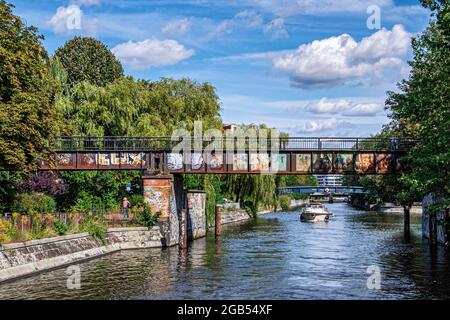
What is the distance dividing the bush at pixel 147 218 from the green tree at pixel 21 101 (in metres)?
11.1

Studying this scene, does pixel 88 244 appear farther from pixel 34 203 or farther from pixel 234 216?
pixel 234 216

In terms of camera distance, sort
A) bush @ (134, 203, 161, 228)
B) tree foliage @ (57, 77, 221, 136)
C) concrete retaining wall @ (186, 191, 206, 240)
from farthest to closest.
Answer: tree foliage @ (57, 77, 221, 136) < concrete retaining wall @ (186, 191, 206, 240) < bush @ (134, 203, 161, 228)

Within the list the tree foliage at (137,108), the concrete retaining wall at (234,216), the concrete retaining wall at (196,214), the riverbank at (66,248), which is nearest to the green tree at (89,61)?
the tree foliage at (137,108)

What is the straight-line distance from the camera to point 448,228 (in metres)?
41.2

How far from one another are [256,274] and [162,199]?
14959 mm

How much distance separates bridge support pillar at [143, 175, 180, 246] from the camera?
43.4 m

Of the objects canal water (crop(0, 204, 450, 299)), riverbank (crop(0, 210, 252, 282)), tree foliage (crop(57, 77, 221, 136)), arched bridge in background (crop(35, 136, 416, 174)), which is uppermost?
tree foliage (crop(57, 77, 221, 136))

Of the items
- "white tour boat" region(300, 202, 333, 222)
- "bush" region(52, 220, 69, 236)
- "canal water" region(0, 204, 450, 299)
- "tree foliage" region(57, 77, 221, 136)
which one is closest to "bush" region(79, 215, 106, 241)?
"canal water" region(0, 204, 450, 299)

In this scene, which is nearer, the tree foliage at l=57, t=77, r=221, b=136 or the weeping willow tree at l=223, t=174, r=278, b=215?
the tree foliage at l=57, t=77, r=221, b=136

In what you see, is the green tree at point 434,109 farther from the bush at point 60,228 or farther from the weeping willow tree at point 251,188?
the weeping willow tree at point 251,188

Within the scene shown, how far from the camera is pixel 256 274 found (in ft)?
98.5

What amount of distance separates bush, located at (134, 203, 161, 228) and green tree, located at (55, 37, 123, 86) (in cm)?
3667

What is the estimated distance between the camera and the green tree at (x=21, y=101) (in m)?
29.6

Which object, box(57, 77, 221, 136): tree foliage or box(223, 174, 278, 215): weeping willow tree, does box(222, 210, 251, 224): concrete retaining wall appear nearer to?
box(223, 174, 278, 215): weeping willow tree
